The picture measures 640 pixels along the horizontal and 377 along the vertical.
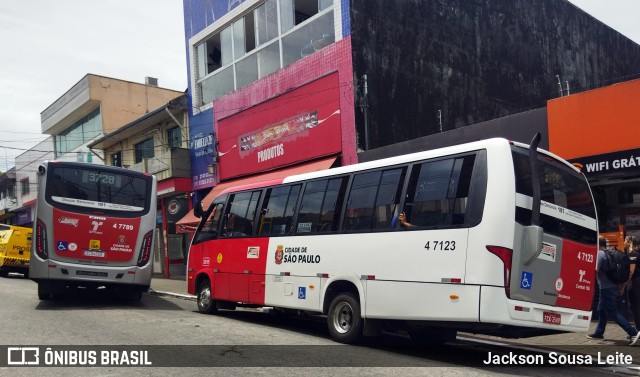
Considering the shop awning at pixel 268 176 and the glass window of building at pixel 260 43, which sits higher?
the glass window of building at pixel 260 43

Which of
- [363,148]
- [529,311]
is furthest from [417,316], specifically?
[363,148]

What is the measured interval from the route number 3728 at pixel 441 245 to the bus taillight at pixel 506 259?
22.0 inches

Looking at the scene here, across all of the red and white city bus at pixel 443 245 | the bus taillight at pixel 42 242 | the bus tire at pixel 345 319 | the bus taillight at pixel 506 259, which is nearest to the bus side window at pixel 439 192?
the red and white city bus at pixel 443 245

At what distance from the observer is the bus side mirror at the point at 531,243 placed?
6484 millimetres

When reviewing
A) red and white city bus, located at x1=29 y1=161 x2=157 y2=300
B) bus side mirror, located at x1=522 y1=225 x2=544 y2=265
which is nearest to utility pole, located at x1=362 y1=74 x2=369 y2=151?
red and white city bus, located at x1=29 y1=161 x2=157 y2=300

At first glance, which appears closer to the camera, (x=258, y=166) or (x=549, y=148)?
(x=549, y=148)

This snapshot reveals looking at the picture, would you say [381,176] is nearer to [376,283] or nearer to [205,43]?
[376,283]

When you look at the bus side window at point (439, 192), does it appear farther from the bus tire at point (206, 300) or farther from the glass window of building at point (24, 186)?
the glass window of building at point (24, 186)

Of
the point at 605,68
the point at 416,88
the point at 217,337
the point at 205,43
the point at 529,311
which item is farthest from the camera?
the point at 605,68

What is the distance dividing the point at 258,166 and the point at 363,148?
Answer: 5.11 meters

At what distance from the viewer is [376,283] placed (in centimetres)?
793

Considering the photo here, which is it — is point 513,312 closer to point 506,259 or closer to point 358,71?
point 506,259

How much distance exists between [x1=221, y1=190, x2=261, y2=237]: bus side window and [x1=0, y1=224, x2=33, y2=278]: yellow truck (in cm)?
1462

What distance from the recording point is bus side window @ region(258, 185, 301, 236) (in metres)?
9.88
